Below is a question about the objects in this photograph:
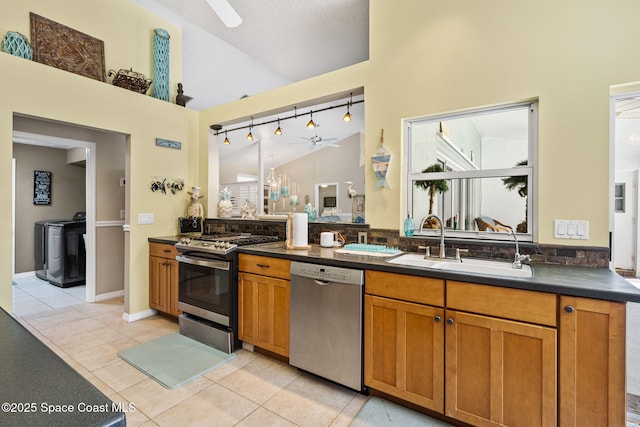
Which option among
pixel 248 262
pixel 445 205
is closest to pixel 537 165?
pixel 445 205

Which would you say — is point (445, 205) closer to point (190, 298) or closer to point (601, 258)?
point (601, 258)

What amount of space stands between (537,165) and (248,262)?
2.25 m

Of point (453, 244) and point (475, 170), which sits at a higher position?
point (475, 170)

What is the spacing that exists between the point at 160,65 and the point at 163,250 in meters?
2.28

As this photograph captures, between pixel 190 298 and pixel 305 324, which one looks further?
pixel 190 298

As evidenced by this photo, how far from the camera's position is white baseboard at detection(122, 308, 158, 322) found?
3234 mm

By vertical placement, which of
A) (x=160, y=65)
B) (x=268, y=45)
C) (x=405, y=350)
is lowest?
(x=405, y=350)

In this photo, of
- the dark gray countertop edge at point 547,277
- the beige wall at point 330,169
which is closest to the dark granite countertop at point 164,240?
the dark gray countertop edge at point 547,277

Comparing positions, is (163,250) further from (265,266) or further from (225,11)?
(225,11)

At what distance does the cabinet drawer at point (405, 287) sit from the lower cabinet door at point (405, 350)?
0.12ft

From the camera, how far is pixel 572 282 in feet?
4.70

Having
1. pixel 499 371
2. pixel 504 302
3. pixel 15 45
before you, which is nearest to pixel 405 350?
pixel 499 371

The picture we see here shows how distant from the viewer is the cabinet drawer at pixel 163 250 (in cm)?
313

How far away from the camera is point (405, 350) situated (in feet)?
5.74
